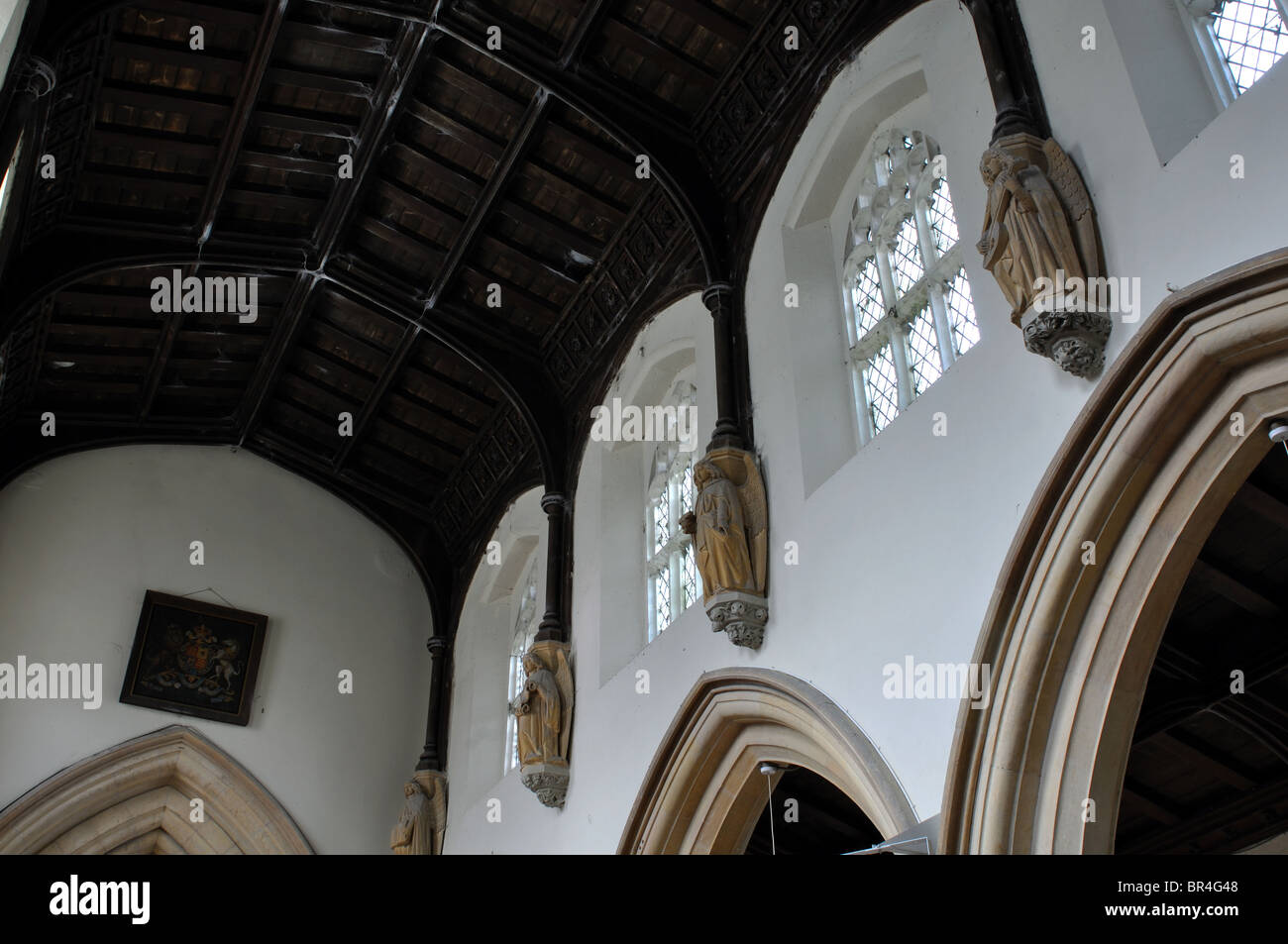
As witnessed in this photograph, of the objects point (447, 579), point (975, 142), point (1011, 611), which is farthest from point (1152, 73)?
point (447, 579)

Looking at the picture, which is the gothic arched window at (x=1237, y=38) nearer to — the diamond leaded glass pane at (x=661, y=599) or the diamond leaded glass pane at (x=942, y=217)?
the diamond leaded glass pane at (x=942, y=217)

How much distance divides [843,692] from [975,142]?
111 inches

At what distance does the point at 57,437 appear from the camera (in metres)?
12.0

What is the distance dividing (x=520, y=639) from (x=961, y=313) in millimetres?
6308

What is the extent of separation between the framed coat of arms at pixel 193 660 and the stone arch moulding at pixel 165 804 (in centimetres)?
33

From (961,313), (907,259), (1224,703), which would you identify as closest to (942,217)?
(907,259)

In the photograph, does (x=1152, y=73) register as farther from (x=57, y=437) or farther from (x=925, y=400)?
(x=57, y=437)

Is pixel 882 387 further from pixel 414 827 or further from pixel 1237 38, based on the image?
pixel 414 827

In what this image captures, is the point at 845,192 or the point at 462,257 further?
the point at 462,257

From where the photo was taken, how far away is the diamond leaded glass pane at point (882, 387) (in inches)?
286

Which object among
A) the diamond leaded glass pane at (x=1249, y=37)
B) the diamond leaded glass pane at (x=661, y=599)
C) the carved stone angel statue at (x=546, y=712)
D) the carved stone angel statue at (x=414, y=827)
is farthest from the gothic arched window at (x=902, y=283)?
the carved stone angel statue at (x=414, y=827)

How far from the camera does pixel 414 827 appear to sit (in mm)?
11414

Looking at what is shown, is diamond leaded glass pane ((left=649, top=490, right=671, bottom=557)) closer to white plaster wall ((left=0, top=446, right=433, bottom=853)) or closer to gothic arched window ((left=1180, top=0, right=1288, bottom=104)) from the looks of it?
white plaster wall ((left=0, top=446, right=433, bottom=853))

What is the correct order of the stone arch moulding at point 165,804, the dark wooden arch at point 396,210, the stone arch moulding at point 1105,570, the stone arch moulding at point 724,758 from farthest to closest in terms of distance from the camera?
the stone arch moulding at point 165,804
the dark wooden arch at point 396,210
the stone arch moulding at point 724,758
the stone arch moulding at point 1105,570
